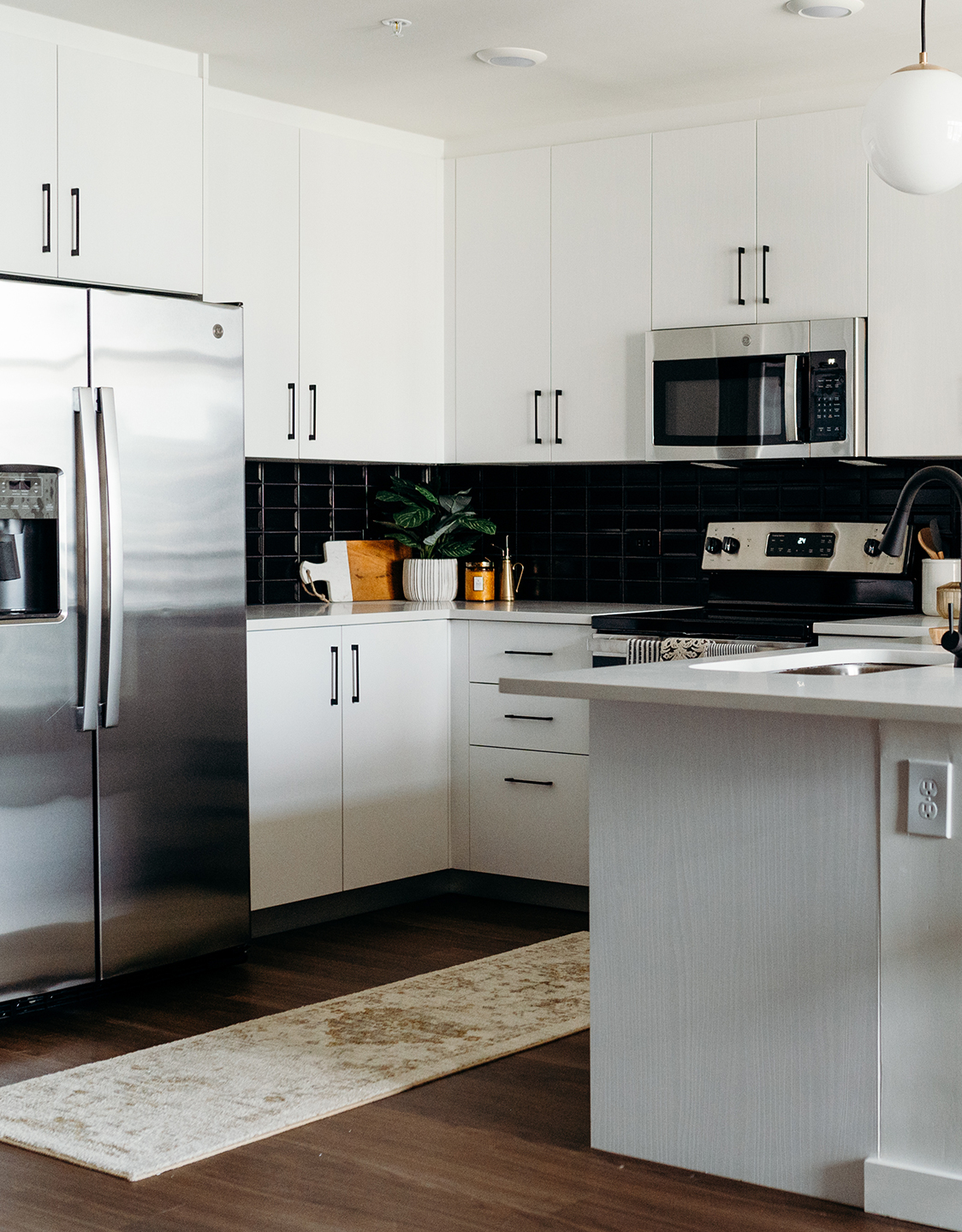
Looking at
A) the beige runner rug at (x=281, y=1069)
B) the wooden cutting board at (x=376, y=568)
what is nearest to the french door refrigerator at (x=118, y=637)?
the beige runner rug at (x=281, y=1069)

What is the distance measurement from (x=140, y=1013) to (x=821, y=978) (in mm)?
1759

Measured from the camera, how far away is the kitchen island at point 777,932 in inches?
98.5

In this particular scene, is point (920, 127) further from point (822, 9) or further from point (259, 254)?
point (259, 254)

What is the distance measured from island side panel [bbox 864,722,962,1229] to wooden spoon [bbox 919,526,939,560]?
213 centimetres

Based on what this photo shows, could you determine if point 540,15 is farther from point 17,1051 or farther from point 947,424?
point 17,1051

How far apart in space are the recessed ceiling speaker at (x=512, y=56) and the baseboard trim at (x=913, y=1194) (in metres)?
2.89

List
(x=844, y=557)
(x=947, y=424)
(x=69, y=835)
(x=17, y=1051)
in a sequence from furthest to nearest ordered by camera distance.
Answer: (x=844, y=557)
(x=947, y=424)
(x=69, y=835)
(x=17, y=1051)

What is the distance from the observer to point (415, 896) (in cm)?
488

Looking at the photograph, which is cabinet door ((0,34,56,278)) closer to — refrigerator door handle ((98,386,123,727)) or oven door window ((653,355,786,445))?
refrigerator door handle ((98,386,123,727))

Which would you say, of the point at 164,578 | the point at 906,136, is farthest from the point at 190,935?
the point at 906,136

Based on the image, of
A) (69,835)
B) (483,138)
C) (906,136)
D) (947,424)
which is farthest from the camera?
(483,138)

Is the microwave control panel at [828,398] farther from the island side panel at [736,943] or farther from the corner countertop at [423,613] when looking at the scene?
the island side panel at [736,943]

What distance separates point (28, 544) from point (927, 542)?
8.30ft

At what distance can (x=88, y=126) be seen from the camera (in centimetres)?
380
